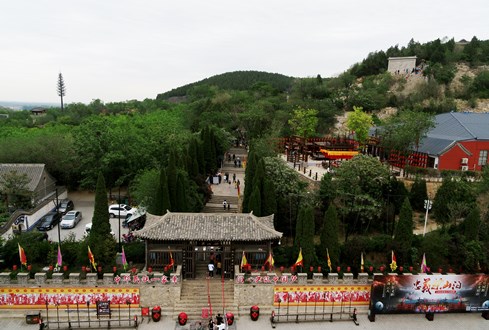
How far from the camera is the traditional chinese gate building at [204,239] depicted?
19.8 meters

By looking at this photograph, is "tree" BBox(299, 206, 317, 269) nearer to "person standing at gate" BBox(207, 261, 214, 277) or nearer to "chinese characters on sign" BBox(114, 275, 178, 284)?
"person standing at gate" BBox(207, 261, 214, 277)

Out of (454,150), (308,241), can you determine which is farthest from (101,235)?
(454,150)

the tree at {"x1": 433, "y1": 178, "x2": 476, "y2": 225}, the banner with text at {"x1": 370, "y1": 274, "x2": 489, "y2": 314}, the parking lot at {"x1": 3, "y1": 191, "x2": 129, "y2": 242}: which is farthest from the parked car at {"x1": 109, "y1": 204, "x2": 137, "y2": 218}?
the tree at {"x1": 433, "y1": 178, "x2": 476, "y2": 225}

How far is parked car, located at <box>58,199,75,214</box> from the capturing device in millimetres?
32388

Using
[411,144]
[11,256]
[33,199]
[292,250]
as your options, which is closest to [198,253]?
[292,250]

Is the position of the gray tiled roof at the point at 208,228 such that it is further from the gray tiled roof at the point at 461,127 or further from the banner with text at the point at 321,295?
the gray tiled roof at the point at 461,127

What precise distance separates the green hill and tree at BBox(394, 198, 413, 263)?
104 m

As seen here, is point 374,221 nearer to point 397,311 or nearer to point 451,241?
point 451,241

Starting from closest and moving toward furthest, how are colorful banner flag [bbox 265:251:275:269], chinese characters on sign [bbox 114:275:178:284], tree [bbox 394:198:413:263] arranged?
1. chinese characters on sign [bbox 114:275:178:284]
2. colorful banner flag [bbox 265:251:275:269]
3. tree [bbox 394:198:413:263]

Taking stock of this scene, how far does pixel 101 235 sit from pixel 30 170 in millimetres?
18295

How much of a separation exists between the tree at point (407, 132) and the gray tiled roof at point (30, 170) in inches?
1341

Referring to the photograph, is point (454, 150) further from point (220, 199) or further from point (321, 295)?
point (321, 295)

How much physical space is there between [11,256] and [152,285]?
9022 millimetres

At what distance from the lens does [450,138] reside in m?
36.5
